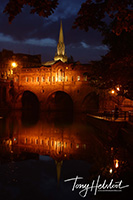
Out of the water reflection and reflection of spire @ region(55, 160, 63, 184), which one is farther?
the water reflection

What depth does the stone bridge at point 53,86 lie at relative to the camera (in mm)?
45719

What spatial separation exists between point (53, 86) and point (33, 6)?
43.3 meters

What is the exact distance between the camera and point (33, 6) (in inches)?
201

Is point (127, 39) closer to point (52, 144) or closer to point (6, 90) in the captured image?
point (52, 144)

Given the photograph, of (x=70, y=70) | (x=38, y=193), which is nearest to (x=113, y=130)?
(x=38, y=193)

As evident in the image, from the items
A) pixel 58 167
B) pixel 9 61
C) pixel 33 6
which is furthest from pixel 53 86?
pixel 33 6

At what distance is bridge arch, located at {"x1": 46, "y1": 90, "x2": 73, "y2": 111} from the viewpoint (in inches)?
1981

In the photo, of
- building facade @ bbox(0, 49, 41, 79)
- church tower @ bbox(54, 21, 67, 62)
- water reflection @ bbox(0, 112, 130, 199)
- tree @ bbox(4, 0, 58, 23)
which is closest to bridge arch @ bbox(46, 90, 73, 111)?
building facade @ bbox(0, 49, 41, 79)

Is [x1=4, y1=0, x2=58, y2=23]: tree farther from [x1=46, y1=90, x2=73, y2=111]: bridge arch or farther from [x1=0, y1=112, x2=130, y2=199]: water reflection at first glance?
[x1=46, y1=90, x2=73, y2=111]: bridge arch

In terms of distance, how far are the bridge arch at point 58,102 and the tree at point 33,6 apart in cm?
4395

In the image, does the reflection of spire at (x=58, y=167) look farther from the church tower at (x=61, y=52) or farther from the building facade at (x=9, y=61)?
the church tower at (x=61, y=52)

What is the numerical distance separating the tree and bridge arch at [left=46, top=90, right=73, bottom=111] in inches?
1730

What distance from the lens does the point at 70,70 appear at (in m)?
47.0

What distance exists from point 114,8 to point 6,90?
1975 inches
